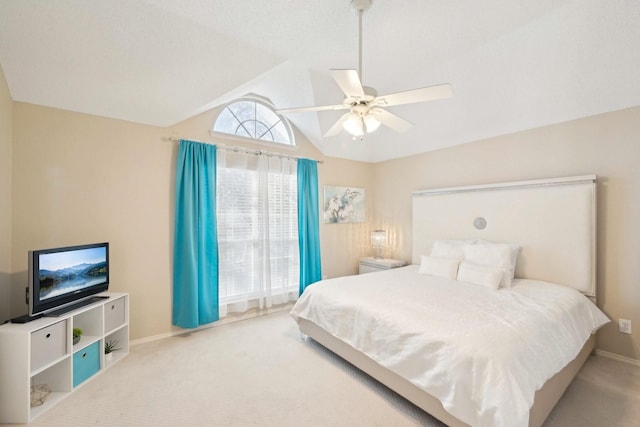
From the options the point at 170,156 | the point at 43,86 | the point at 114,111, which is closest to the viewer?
the point at 43,86

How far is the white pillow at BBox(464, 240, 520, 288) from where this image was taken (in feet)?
9.75

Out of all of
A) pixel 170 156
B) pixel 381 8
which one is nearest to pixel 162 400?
pixel 170 156

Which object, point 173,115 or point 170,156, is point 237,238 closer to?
point 170,156

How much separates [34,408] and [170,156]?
2393mm

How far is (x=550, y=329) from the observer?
74.2 inches

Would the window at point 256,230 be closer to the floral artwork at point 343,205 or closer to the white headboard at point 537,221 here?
the floral artwork at point 343,205

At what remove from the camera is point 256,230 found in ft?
12.3

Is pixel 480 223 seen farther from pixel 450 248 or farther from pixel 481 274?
pixel 481 274

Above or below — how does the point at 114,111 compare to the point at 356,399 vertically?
above

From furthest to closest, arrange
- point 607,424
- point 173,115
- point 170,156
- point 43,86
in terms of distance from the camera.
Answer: point 170,156 < point 173,115 < point 43,86 < point 607,424

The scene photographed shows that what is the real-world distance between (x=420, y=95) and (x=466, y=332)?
5.09ft

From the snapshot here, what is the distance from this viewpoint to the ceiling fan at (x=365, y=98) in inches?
66.7

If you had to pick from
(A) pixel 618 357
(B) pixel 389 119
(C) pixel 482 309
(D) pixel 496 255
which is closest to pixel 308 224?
(B) pixel 389 119

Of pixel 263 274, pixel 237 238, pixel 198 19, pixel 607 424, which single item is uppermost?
pixel 198 19
